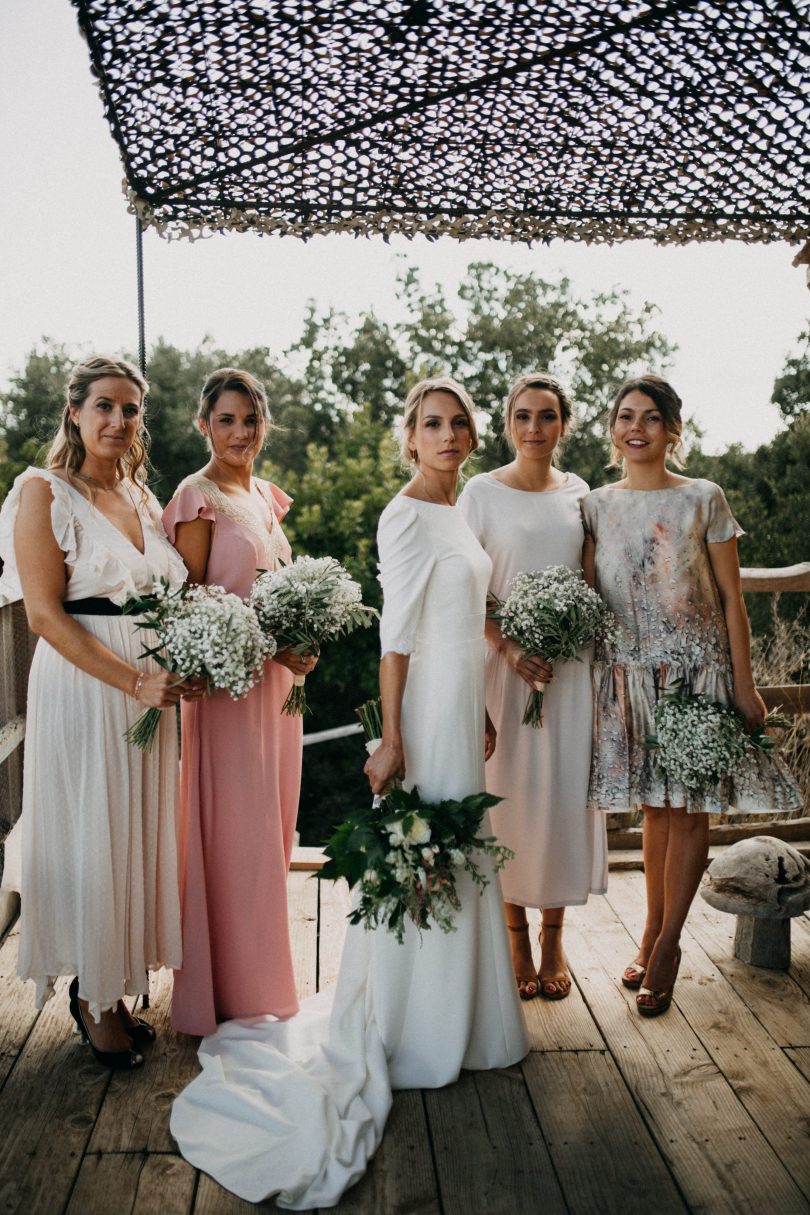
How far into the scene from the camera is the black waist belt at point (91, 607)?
3281mm

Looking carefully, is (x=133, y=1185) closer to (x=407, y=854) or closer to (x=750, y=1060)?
(x=407, y=854)

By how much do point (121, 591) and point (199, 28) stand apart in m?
1.78

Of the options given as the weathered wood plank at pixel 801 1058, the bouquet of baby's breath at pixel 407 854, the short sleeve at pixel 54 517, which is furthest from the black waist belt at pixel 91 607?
the weathered wood plank at pixel 801 1058

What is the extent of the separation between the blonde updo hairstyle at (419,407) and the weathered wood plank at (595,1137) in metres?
2.03

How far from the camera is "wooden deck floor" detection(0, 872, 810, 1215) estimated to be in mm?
2684

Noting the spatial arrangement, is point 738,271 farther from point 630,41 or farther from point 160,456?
point 630,41

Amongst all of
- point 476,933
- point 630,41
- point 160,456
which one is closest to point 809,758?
point 476,933

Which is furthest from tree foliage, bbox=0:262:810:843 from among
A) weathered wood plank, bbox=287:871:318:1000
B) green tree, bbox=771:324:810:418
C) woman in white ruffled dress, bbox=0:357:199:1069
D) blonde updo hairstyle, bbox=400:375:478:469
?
woman in white ruffled dress, bbox=0:357:199:1069

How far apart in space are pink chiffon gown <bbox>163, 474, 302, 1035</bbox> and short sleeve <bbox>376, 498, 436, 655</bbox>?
2.11 feet

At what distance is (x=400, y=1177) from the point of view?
2.77 metres

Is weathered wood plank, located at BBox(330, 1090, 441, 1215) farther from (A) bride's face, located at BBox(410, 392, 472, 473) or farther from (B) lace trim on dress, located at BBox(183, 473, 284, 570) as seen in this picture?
(A) bride's face, located at BBox(410, 392, 472, 473)

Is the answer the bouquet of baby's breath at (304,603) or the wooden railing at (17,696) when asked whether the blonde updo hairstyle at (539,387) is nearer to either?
the bouquet of baby's breath at (304,603)

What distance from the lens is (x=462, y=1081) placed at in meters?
3.26

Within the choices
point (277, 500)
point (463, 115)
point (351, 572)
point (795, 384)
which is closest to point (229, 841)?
point (277, 500)
